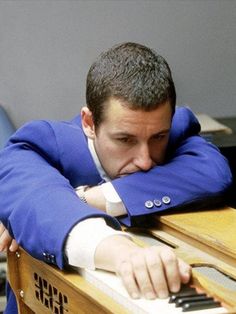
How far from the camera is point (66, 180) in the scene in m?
1.43

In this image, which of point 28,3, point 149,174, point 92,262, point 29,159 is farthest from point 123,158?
point 28,3

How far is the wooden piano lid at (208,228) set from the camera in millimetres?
Result: 1297

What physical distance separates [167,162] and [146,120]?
179 millimetres

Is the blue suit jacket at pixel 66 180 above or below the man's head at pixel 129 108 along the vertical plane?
below

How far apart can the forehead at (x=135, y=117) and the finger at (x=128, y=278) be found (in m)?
0.39

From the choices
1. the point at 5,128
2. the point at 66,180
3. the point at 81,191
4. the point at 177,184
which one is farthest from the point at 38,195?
the point at 5,128

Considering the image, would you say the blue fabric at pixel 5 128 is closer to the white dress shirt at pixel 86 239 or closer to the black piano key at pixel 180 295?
the white dress shirt at pixel 86 239

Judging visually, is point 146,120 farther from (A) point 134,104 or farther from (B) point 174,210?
(B) point 174,210

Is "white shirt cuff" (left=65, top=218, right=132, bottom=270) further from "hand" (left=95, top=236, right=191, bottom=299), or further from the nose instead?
the nose

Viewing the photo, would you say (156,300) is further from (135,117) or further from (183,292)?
(135,117)

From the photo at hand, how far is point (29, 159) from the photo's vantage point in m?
1.50

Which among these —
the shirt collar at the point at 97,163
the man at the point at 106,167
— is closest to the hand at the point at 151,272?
the man at the point at 106,167

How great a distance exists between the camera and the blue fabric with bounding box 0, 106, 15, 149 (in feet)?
10.0

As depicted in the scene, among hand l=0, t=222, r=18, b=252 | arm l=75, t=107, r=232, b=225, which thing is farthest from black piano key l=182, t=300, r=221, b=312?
hand l=0, t=222, r=18, b=252
